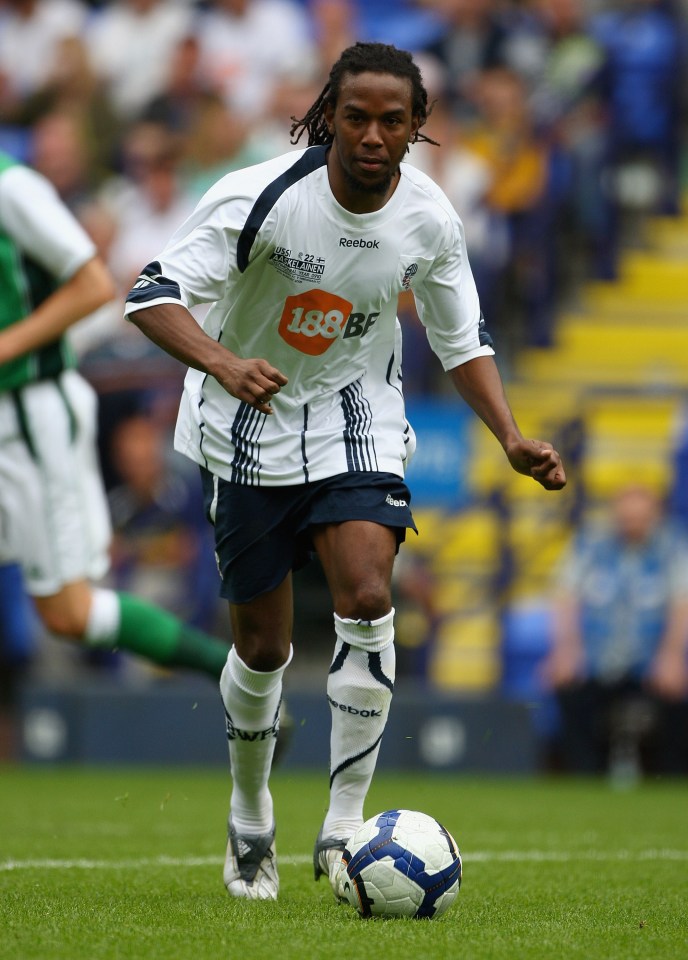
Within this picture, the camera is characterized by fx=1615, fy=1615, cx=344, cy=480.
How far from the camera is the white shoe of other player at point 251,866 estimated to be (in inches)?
180

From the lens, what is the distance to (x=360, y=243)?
14.6 feet

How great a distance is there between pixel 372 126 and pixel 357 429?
0.85 meters

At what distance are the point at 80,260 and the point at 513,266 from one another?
7.45 m

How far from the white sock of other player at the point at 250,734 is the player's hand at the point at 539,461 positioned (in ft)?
2.99

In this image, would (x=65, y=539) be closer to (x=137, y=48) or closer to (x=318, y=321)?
(x=318, y=321)

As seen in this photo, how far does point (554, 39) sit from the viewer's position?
14.2 m

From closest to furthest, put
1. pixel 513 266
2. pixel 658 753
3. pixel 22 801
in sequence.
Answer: pixel 22 801
pixel 658 753
pixel 513 266

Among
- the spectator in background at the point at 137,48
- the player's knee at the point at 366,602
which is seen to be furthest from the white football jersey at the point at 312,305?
the spectator in background at the point at 137,48

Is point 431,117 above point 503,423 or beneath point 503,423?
above

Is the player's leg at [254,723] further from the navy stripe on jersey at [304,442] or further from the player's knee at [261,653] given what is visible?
the navy stripe on jersey at [304,442]

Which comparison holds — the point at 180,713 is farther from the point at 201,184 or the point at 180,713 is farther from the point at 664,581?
the point at 201,184

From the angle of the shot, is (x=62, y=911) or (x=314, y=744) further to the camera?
(x=314, y=744)

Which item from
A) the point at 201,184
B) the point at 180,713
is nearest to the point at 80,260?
the point at 180,713

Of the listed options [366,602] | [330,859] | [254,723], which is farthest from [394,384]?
[330,859]
